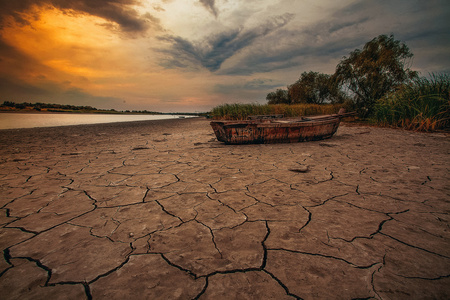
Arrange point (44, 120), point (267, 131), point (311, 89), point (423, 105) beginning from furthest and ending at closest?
point (311, 89), point (44, 120), point (423, 105), point (267, 131)

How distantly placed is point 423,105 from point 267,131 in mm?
5874

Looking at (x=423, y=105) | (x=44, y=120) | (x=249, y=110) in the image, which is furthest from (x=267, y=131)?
(x=44, y=120)

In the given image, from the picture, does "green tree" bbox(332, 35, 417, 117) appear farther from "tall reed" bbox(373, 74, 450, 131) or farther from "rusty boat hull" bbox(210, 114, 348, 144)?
"rusty boat hull" bbox(210, 114, 348, 144)

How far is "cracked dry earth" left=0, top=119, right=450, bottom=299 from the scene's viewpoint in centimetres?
86

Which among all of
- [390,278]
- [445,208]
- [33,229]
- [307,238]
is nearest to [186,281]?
[307,238]

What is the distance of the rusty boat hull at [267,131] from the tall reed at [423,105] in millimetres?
3986

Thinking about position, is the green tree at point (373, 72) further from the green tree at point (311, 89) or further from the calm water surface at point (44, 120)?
the calm water surface at point (44, 120)

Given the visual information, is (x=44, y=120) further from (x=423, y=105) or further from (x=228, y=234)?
(x=423, y=105)

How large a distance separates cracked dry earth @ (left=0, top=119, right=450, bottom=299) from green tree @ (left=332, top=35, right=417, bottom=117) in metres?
11.6

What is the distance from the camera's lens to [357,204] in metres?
1.61

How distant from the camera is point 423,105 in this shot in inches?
227

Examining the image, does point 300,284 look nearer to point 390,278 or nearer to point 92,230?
point 390,278

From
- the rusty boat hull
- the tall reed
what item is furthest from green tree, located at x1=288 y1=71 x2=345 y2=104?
the rusty boat hull

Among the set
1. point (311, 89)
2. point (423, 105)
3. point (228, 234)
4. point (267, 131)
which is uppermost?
point (311, 89)
